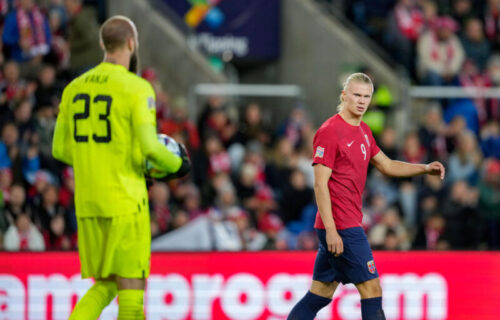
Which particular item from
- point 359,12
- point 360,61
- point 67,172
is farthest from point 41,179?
point 359,12

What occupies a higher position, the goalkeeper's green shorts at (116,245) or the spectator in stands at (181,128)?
the spectator in stands at (181,128)

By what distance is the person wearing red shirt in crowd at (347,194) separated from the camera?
5992mm

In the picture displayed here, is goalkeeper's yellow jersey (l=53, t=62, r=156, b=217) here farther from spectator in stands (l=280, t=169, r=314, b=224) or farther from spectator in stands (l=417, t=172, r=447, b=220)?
spectator in stands (l=417, t=172, r=447, b=220)

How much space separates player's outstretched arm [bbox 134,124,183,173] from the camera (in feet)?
17.3

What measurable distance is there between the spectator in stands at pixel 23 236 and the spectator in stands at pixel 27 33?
2892 mm

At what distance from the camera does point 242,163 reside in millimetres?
12445

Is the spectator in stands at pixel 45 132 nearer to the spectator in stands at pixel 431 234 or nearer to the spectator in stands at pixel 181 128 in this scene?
the spectator in stands at pixel 181 128

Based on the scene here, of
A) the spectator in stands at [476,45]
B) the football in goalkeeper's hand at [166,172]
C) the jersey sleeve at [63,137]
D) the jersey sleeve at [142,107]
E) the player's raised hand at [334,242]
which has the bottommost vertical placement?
the player's raised hand at [334,242]

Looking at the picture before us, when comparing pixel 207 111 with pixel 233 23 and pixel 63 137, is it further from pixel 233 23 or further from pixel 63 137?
pixel 63 137

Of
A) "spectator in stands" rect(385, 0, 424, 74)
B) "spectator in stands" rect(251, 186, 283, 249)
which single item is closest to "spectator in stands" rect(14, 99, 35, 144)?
"spectator in stands" rect(251, 186, 283, 249)

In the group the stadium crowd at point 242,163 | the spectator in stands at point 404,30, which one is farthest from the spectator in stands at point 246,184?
the spectator in stands at point 404,30

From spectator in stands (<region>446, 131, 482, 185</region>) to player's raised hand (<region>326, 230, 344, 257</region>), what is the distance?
721cm

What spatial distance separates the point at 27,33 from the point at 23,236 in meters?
3.27

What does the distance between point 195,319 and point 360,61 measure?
26.1 feet
